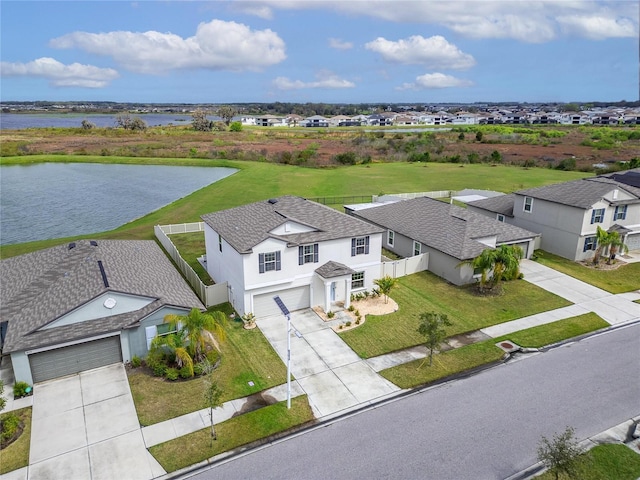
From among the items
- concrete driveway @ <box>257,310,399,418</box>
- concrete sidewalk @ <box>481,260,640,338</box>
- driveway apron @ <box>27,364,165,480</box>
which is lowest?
driveway apron @ <box>27,364,165,480</box>

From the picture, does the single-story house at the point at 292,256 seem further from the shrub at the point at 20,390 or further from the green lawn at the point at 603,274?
the green lawn at the point at 603,274

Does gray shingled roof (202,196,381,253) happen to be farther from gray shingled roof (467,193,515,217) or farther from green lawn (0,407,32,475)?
gray shingled roof (467,193,515,217)

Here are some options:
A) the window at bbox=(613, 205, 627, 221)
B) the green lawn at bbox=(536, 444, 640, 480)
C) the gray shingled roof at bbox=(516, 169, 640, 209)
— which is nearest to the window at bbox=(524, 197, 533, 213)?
the gray shingled roof at bbox=(516, 169, 640, 209)

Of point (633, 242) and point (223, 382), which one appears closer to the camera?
point (223, 382)

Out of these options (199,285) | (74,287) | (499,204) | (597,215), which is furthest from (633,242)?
(74,287)

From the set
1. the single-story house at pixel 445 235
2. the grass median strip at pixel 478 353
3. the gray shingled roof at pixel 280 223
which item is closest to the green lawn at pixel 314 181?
the gray shingled roof at pixel 280 223

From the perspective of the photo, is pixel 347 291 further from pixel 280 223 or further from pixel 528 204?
pixel 528 204
